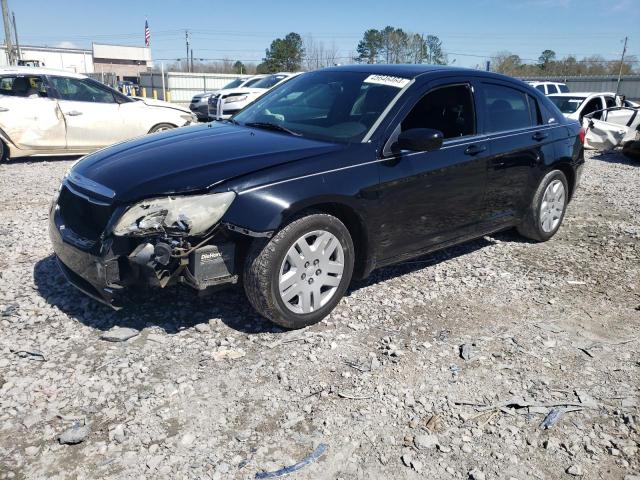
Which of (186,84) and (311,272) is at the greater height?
(186,84)

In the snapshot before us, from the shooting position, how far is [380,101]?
4.09 metres

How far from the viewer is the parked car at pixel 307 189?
319 centimetres

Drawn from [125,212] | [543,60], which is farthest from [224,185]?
[543,60]

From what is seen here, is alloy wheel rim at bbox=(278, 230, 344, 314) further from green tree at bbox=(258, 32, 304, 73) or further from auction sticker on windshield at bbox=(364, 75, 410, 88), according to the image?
green tree at bbox=(258, 32, 304, 73)

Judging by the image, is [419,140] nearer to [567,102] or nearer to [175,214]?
[175,214]

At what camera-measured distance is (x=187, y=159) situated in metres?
3.51

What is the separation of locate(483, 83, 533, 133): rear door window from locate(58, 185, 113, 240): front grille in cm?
322

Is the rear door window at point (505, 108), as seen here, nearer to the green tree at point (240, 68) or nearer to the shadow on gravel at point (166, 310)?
the shadow on gravel at point (166, 310)

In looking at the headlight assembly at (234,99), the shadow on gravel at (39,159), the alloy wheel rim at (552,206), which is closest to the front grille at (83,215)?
the alloy wheel rim at (552,206)

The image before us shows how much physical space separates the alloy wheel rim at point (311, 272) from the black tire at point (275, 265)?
4cm

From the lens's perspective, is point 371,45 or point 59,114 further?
point 371,45

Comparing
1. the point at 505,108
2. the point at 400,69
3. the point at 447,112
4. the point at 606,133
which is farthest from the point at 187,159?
the point at 606,133

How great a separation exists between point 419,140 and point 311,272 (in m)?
1.20

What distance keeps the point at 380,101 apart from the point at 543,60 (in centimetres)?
7192
